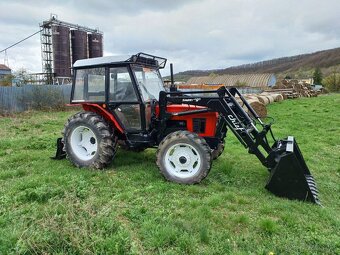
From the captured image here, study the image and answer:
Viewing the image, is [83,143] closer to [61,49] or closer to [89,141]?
[89,141]

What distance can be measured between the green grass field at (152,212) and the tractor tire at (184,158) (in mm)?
203

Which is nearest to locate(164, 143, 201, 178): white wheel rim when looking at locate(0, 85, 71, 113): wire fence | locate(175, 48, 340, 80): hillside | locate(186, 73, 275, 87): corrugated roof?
locate(0, 85, 71, 113): wire fence

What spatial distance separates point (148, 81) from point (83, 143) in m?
1.89

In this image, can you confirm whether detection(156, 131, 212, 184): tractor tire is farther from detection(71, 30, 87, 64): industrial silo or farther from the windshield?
detection(71, 30, 87, 64): industrial silo

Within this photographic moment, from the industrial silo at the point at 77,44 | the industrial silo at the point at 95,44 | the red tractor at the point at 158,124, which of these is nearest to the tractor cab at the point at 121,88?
the red tractor at the point at 158,124

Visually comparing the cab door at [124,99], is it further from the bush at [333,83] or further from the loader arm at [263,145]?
the bush at [333,83]

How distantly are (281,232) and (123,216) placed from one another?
199cm

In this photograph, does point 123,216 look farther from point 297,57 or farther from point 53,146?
point 297,57

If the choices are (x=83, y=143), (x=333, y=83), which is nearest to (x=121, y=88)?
(x=83, y=143)

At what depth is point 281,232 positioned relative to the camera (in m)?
3.79

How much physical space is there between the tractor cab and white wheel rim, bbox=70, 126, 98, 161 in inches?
23.0

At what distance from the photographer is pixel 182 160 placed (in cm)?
555

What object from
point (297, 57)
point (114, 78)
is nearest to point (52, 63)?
point (114, 78)

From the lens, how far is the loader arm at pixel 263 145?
4.71 meters
